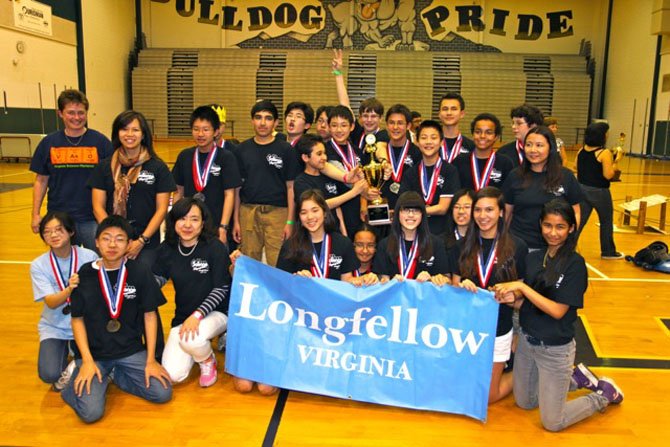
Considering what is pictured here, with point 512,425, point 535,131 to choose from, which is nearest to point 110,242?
point 512,425

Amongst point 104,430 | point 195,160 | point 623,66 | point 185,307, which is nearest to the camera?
point 104,430

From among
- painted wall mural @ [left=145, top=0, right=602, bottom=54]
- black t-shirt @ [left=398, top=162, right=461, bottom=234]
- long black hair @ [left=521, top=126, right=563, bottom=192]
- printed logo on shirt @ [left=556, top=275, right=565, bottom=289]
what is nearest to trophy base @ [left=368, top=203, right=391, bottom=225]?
black t-shirt @ [left=398, top=162, right=461, bottom=234]

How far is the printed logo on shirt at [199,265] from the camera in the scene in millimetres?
3748

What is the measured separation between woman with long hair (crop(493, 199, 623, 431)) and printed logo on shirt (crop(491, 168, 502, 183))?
134cm

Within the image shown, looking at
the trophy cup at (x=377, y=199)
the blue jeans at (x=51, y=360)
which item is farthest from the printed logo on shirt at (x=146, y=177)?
the trophy cup at (x=377, y=199)

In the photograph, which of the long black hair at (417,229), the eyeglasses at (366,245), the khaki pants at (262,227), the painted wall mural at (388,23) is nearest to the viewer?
the long black hair at (417,229)

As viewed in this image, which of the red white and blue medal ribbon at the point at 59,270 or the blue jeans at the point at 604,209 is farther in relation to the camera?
the blue jeans at the point at 604,209

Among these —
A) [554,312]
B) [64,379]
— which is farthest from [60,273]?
[554,312]

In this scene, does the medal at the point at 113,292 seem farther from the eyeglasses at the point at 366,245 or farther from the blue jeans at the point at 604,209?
the blue jeans at the point at 604,209

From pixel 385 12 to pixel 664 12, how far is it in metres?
10.8

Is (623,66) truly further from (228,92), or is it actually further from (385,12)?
(228,92)

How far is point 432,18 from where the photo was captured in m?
24.6

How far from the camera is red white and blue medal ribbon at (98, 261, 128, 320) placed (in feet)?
11.1

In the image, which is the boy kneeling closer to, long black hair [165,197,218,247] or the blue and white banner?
long black hair [165,197,218,247]
